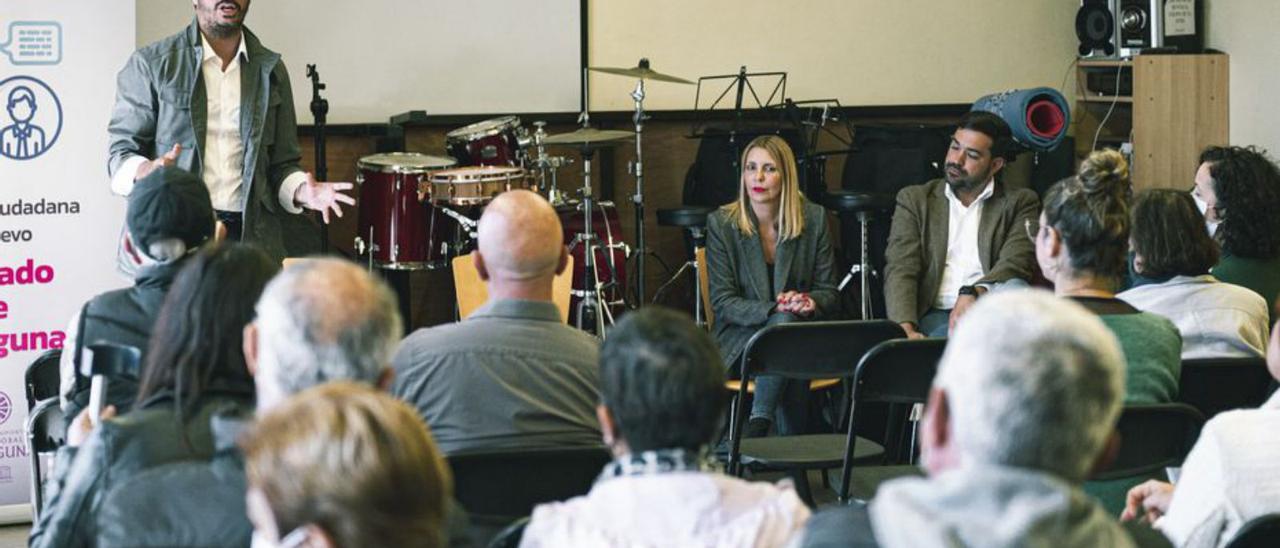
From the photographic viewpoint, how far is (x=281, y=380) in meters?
2.27

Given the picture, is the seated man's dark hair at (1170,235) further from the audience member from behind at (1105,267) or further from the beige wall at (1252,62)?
the beige wall at (1252,62)

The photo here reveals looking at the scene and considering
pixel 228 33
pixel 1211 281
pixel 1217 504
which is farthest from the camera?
pixel 228 33

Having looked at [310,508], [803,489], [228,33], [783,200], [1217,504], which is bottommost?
[803,489]

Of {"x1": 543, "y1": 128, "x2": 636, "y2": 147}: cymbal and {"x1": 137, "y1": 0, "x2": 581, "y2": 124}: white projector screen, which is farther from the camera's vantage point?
{"x1": 137, "y1": 0, "x2": 581, "y2": 124}: white projector screen

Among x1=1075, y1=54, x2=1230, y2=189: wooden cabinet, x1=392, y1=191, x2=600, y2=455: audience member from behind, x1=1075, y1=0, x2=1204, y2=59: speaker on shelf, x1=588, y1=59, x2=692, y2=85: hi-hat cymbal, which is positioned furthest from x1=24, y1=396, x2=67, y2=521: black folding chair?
x1=1075, y1=0, x2=1204, y2=59: speaker on shelf

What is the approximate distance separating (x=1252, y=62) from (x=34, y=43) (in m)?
5.27

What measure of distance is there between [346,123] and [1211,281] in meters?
4.20

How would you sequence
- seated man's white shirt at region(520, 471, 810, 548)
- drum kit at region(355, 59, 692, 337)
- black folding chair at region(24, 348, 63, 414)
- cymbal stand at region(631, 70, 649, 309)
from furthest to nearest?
cymbal stand at region(631, 70, 649, 309) → drum kit at region(355, 59, 692, 337) → black folding chair at region(24, 348, 63, 414) → seated man's white shirt at region(520, 471, 810, 548)

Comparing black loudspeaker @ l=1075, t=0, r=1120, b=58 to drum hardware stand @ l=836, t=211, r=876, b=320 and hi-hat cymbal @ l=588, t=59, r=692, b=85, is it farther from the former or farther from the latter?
hi-hat cymbal @ l=588, t=59, r=692, b=85

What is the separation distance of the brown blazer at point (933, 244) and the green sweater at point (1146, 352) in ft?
8.27

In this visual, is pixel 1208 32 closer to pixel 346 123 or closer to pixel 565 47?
pixel 565 47

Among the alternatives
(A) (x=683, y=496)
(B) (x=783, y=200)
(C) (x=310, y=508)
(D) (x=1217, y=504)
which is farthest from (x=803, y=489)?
(C) (x=310, y=508)

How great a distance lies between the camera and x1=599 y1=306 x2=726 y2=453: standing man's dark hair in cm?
230

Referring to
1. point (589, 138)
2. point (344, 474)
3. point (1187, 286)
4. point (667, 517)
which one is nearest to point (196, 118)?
point (589, 138)
